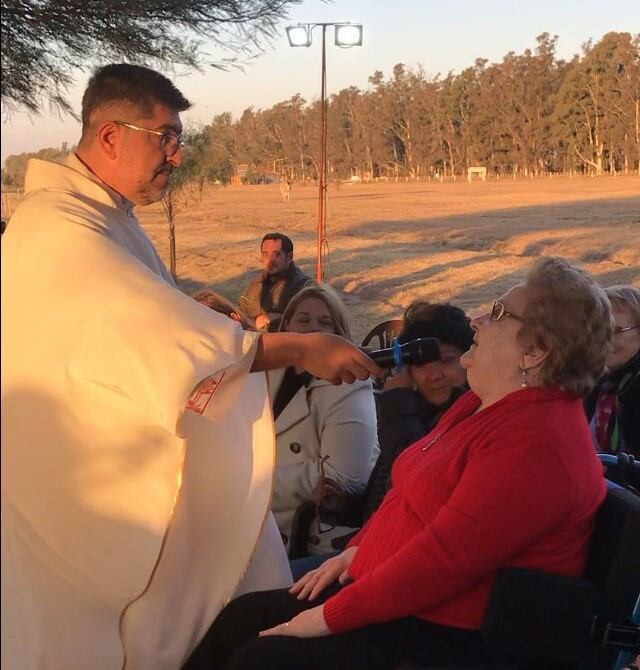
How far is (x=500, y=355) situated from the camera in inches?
93.3

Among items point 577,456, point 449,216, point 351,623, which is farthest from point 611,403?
point 449,216

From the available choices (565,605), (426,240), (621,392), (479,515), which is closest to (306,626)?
(479,515)

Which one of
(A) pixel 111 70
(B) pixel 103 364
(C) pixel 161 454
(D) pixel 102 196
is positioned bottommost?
(C) pixel 161 454

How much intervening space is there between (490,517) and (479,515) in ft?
0.08

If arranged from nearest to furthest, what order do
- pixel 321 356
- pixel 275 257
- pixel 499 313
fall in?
pixel 321 356 → pixel 499 313 → pixel 275 257

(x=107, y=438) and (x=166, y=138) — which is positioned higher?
(x=166, y=138)

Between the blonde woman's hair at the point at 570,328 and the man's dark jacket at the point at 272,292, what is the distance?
597cm

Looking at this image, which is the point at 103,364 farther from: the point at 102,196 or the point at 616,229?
the point at 616,229

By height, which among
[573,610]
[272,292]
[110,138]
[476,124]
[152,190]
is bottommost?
[573,610]

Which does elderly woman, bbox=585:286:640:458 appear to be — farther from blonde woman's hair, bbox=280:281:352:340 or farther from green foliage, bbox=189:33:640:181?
green foliage, bbox=189:33:640:181

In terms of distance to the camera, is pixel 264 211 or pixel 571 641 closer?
pixel 571 641

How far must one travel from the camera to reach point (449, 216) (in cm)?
3881

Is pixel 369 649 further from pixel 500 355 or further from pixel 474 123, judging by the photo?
pixel 474 123

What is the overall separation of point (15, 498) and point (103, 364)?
1.02 feet
